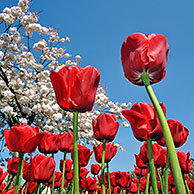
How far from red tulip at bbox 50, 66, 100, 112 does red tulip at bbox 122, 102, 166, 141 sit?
19 cm

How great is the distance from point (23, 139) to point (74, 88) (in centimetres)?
50

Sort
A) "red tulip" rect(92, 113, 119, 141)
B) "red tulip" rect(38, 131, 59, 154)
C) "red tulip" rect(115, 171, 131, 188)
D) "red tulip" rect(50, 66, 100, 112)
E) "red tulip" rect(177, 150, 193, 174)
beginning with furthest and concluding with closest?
"red tulip" rect(115, 171, 131, 188) → "red tulip" rect(177, 150, 193, 174) → "red tulip" rect(38, 131, 59, 154) → "red tulip" rect(92, 113, 119, 141) → "red tulip" rect(50, 66, 100, 112)

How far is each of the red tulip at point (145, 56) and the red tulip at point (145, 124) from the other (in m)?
0.19

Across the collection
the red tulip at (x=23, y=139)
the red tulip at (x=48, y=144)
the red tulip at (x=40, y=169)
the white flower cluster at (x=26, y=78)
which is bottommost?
the red tulip at (x=40, y=169)

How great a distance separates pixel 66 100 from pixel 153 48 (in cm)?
39

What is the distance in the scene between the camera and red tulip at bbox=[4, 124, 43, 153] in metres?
1.09

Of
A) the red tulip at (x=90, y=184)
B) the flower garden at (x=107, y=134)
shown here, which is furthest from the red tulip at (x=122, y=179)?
the red tulip at (x=90, y=184)

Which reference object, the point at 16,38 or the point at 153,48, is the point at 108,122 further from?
the point at 16,38

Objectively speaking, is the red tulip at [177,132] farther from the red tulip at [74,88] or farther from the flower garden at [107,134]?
the red tulip at [74,88]

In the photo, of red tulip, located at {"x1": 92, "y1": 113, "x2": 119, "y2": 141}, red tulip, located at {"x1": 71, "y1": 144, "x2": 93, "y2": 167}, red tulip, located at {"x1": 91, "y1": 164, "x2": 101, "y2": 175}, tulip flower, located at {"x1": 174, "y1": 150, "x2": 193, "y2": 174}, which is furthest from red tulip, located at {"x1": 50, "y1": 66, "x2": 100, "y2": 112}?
red tulip, located at {"x1": 91, "y1": 164, "x2": 101, "y2": 175}

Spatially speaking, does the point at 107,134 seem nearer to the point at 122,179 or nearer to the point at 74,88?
the point at 74,88

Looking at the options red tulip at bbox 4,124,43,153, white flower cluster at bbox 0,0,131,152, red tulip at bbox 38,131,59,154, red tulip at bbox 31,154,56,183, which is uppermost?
white flower cluster at bbox 0,0,131,152

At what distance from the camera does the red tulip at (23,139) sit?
3.59 ft

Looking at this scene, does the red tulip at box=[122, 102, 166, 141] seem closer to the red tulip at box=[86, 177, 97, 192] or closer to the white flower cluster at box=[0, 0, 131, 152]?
the red tulip at box=[86, 177, 97, 192]
